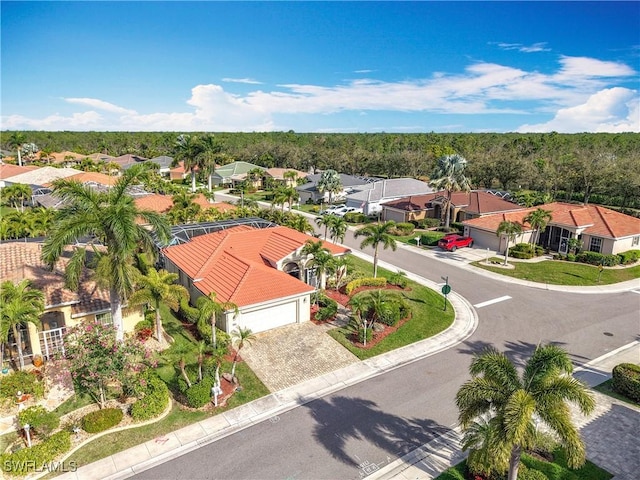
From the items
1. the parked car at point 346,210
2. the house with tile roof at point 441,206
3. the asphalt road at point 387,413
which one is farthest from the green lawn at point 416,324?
the parked car at point 346,210

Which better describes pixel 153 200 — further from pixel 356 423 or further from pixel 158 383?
pixel 356 423

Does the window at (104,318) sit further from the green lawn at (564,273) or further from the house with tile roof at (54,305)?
the green lawn at (564,273)

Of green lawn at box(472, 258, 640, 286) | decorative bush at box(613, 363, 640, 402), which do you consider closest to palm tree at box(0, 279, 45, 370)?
decorative bush at box(613, 363, 640, 402)

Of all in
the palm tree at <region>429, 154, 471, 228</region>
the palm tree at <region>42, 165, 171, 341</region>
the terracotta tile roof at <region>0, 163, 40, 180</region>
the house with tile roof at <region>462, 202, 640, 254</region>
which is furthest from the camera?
the terracotta tile roof at <region>0, 163, 40, 180</region>

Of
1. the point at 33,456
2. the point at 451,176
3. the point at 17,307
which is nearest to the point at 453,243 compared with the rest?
the point at 451,176

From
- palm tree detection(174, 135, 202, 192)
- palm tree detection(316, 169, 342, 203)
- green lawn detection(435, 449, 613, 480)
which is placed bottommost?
green lawn detection(435, 449, 613, 480)

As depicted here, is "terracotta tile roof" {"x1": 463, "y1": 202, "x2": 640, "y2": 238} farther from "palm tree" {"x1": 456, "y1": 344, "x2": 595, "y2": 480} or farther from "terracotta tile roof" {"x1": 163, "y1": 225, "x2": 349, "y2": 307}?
"palm tree" {"x1": 456, "y1": 344, "x2": 595, "y2": 480}

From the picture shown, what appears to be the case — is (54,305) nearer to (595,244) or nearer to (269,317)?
(269,317)
